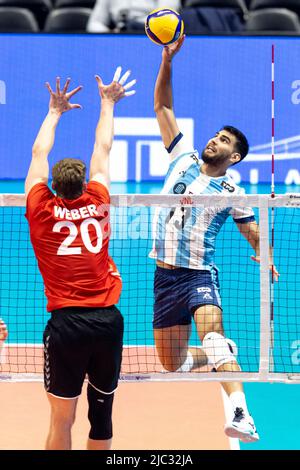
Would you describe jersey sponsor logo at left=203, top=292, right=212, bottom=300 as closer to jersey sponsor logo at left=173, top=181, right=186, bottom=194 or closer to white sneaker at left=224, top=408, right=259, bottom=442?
jersey sponsor logo at left=173, top=181, right=186, bottom=194

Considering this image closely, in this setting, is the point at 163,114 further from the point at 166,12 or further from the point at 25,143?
the point at 25,143

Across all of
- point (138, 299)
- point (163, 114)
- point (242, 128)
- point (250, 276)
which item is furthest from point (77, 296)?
point (242, 128)

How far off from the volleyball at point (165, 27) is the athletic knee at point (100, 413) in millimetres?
3219

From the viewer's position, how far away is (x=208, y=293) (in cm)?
817

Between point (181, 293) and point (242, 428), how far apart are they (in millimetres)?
1485

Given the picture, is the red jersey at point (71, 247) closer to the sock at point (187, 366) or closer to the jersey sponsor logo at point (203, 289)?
the jersey sponsor logo at point (203, 289)

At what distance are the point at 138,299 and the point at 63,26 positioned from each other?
7.88m

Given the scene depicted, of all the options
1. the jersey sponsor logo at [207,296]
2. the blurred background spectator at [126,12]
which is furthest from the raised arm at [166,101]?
the blurred background spectator at [126,12]

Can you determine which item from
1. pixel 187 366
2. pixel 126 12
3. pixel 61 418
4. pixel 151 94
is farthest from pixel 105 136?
pixel 126 12

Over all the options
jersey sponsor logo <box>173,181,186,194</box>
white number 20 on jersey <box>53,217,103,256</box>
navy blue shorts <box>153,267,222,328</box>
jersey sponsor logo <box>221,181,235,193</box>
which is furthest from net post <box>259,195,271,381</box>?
white number 20 on jersey <box>53,217,103,256</box>

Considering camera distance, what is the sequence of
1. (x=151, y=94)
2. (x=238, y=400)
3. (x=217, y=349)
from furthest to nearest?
(x=151, y=94) → (x=217, y=349) → (x=238, y=400)

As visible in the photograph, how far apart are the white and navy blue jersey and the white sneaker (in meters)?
1.53

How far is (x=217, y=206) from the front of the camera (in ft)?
26.1

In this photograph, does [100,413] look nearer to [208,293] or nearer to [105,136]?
[208,293]
